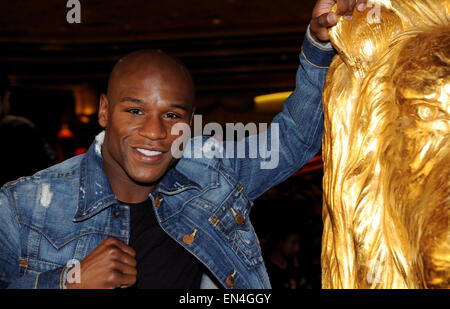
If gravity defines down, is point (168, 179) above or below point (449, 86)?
above

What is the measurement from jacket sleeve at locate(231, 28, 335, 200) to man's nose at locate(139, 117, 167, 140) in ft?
0.98

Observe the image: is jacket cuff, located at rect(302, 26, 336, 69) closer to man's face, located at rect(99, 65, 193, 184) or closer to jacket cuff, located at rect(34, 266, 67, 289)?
man's face, located at rect(99, 65, 193, 184)

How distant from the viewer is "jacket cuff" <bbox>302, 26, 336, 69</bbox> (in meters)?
0.94

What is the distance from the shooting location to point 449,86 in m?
0.57

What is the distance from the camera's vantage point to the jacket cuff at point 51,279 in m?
0.99

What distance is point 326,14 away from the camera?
2.60 feet

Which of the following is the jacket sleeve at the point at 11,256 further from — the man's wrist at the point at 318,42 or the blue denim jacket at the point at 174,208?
the man's wrist at the point at 318,42

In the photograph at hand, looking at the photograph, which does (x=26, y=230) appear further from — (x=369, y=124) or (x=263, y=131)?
(x=369, y=124)

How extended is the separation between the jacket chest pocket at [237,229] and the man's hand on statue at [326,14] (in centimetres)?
48

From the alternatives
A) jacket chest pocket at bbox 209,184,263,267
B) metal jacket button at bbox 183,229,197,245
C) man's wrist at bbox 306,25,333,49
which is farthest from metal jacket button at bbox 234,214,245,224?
man's wrist at bbox 306,25,333,49

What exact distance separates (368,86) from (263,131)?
729 millimetres

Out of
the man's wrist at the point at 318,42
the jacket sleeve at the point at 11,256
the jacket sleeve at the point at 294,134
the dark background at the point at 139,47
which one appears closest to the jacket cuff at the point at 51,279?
the jacket sleeve at the point at 11,256

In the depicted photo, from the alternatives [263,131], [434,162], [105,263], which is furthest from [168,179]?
[434,162]

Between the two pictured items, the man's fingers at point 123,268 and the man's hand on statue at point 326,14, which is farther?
the man's fingers at point 123,268
